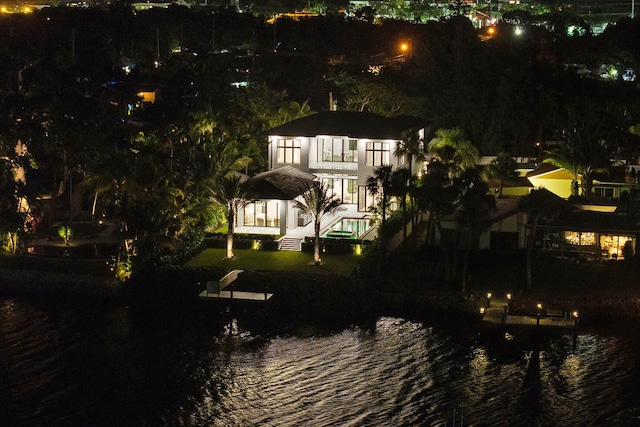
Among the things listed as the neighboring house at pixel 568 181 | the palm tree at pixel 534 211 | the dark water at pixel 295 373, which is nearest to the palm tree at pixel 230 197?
the dark water at pixel 295 373

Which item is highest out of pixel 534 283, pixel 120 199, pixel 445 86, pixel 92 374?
pixel 445 86

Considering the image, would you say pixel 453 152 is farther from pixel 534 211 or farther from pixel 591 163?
pixel 591 163

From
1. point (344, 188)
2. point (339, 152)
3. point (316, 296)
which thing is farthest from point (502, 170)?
point (316, 296)

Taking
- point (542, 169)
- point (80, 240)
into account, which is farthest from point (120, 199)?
point (542, 169)

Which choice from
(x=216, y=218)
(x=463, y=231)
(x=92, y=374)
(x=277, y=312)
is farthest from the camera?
(x=216, y=218)

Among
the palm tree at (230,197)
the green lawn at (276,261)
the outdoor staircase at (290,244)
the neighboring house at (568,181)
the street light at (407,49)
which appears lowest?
the green lawn at (276,261)

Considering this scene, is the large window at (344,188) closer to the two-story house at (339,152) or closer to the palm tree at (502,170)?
the two-story house at (339,152)

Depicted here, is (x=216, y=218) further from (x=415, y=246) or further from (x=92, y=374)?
(x=92, y=374)
